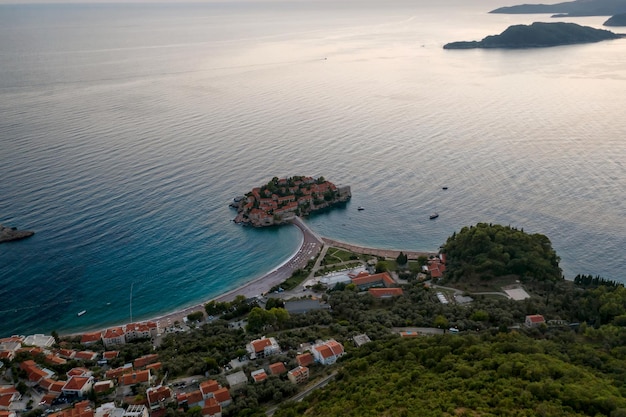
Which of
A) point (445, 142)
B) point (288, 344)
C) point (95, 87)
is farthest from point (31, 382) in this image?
point (95, 87)

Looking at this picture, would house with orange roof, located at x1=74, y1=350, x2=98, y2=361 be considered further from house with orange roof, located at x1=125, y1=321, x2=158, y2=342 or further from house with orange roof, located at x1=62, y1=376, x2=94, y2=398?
house with orange roof, located at x1=62, y1=376, x2=94, y2=398

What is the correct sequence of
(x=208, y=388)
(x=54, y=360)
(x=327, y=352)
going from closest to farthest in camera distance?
(x=208, y=388) → (x=327, y=352) → (x=54, y=360)

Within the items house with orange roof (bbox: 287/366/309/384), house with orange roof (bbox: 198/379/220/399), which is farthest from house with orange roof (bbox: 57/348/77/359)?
house with orange roof (bbox: 287/366/309/384)

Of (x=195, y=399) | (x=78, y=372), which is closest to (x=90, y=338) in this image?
(x=78, y=372)

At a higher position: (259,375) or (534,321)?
(259,375)

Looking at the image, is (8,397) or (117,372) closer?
(8,397)

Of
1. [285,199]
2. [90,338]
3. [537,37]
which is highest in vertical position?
[537,37]

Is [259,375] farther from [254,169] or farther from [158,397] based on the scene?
[254,169]

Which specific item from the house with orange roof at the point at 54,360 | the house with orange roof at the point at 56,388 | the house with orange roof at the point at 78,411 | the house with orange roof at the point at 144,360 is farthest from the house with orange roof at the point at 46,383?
the house with orange roof at the point at 144,360
